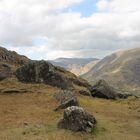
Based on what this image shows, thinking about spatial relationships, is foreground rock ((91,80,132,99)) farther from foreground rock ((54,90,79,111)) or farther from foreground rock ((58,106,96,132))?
foreground rock ((58,106,96,132))

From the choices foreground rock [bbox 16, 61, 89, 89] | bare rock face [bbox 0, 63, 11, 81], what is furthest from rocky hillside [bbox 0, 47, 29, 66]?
foreground rock [bbox 16, 61, 89, 89]

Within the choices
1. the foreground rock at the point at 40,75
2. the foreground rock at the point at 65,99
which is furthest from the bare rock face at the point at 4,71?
the foreground rock at the point at 65,99

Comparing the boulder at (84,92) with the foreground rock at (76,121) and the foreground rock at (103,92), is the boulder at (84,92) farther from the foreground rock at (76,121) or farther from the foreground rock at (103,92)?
the foreground rock at (76,121)

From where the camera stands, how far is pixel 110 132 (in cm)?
4025

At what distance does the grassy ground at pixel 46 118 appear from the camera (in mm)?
38016

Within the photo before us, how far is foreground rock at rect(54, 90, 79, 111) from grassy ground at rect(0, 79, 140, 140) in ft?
3.33

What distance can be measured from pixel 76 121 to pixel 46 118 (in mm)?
6539

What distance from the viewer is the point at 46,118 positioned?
147ft

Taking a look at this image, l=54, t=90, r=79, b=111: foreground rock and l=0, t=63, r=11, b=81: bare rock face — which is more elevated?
l=0, t=63, r=11, b=81: bare rock face

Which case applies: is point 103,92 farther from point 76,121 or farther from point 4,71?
point 76,121

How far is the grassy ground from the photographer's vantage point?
38.0 m

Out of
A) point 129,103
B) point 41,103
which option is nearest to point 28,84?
point 41,103

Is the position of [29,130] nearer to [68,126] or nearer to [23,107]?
[68,126]

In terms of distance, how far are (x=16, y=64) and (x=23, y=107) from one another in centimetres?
3833
